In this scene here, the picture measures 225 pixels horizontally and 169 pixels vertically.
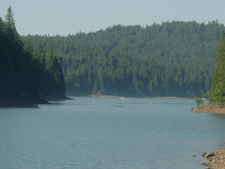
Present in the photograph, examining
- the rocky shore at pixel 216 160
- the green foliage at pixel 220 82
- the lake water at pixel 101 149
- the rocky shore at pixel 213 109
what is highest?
the green foliage at pixel 220 82

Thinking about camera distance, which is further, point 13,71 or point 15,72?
point 15,72

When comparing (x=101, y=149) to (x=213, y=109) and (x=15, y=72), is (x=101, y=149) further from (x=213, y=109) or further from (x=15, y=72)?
(x=15, y=72)

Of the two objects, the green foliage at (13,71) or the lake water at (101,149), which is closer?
the lake water at (101,149)

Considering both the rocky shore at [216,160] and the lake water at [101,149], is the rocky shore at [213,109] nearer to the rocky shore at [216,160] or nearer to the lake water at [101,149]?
the lake water at [101,149]

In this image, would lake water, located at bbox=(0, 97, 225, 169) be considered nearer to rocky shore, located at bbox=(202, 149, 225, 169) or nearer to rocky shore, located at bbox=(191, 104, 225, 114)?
rocky shore, located at bbox=(202, 149, 225, 169)

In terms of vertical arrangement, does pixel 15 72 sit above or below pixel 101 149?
above

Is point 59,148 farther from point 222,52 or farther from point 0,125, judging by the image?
point 222,52

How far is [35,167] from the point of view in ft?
92.6

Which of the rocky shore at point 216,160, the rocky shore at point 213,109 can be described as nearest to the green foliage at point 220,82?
the rocky shore at point 213,109

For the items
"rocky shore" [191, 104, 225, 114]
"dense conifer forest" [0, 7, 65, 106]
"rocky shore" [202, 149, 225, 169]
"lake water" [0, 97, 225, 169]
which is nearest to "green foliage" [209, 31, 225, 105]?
"rocky shore" [191, 104, 225, 114]

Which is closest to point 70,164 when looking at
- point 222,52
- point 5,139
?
point 5,139

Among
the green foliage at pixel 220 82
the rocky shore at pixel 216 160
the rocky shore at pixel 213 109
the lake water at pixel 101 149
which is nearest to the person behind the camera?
the rocky shore at pixel 216 160

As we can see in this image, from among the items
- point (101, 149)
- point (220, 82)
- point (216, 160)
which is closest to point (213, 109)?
point (220, 82)

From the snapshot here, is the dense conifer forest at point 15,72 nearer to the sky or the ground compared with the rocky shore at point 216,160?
nearer to the sky
